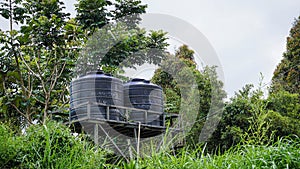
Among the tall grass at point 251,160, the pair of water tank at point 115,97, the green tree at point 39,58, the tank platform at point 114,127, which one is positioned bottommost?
the tall grass at point 251,160

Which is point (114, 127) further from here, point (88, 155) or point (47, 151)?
point (47, 151)

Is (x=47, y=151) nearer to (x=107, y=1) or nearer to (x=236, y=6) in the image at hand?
(x=107, y=1)

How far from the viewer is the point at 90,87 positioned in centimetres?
641

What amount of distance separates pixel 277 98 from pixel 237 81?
1.09 metres

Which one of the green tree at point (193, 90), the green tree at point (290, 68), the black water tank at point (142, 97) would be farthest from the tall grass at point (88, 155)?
the green tree at point (290, 68)

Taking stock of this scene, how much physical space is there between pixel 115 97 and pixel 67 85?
7.11 feet

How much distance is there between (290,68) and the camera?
13055 mm

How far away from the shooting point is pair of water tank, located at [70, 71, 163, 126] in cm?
636

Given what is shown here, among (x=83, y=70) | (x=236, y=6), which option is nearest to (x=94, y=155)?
(x=83, y=70)

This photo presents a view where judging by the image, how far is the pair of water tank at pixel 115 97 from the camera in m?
6.36

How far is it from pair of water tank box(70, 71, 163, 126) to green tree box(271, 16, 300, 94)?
621cm

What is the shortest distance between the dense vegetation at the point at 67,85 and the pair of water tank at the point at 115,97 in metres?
0.61

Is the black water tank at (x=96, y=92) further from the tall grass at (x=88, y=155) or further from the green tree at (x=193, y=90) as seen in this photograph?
the green tree at (x=193, y=90)

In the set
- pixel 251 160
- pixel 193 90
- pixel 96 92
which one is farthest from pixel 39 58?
pixel 251 160
